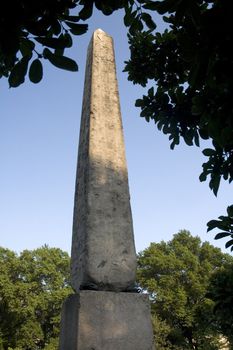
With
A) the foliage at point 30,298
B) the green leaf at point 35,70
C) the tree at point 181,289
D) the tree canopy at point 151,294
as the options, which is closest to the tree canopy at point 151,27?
the green leaf at point 35,70

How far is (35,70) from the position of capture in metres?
1.69

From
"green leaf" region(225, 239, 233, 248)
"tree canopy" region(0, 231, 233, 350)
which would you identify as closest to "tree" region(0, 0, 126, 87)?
"green leaf" region(225, 239, 233, 248)

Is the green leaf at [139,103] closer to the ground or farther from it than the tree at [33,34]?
farther from it

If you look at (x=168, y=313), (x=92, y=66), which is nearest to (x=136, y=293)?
(x=92, y=66)

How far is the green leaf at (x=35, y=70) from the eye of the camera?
1.68 metres

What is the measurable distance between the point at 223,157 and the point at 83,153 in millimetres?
1650

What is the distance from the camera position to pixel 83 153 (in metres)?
4.11

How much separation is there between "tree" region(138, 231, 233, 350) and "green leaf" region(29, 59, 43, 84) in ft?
75.7

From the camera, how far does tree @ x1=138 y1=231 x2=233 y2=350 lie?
2408 cm

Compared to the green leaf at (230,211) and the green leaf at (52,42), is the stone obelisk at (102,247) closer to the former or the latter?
the green leaf at (230,211)

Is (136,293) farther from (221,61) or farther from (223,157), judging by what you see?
(221,61)

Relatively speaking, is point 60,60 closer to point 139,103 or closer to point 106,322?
point 106,322

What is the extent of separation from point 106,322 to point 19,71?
227 cm

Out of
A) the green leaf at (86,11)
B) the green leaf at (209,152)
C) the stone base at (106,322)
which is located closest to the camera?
the green leaf at (86,11)
